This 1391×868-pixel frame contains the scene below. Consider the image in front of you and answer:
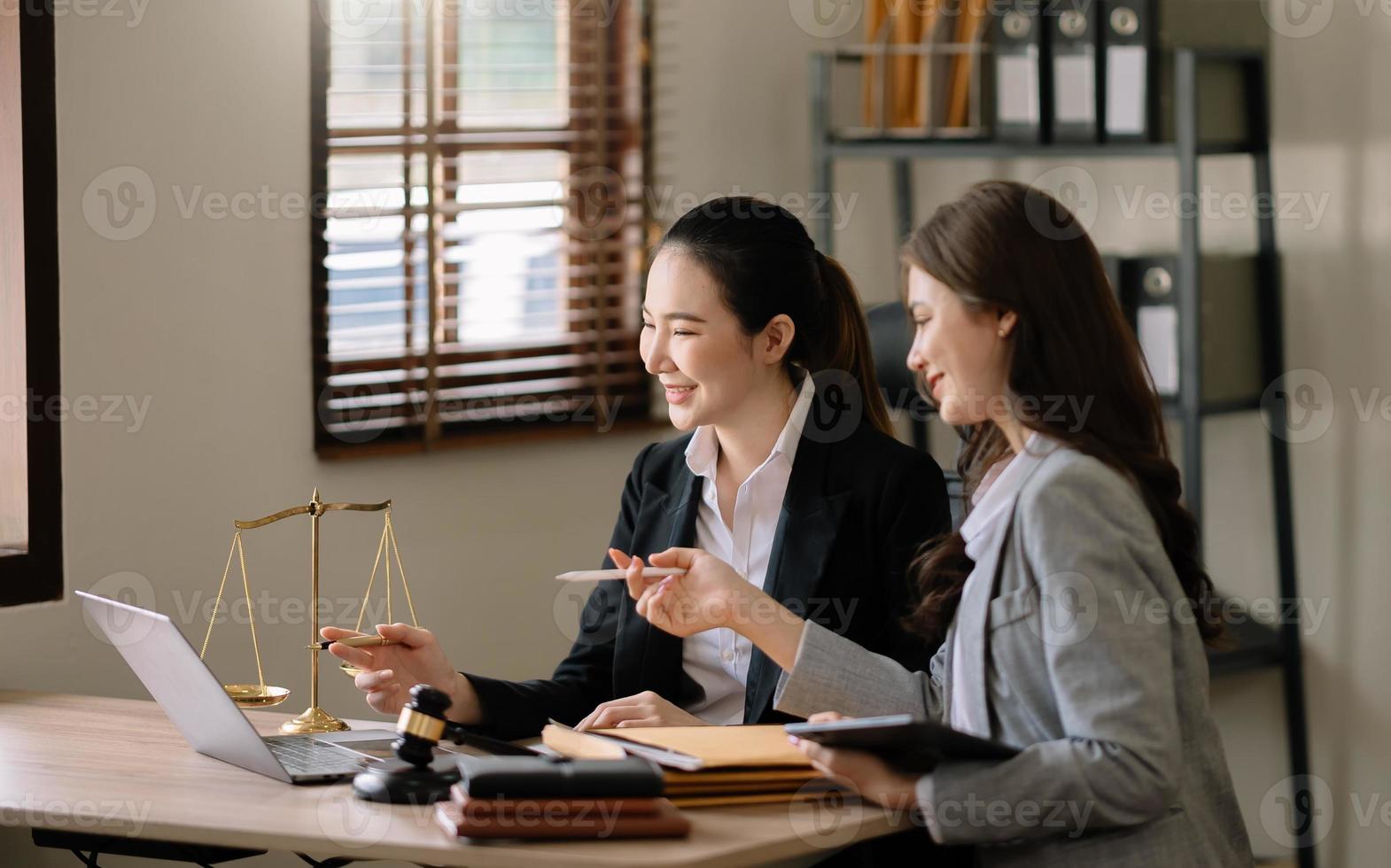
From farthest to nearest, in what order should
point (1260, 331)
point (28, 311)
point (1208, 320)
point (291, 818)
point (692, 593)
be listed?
point (1260, 331) → point (1208, 320) → point (28, 311) → point (692, 593) → point (291, 818)

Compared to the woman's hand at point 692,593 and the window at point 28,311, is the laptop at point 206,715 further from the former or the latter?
the window at point 28,311

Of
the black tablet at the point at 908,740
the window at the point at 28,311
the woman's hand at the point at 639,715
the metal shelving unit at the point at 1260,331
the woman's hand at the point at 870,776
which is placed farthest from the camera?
the metal shelving unit at the point at 1260,331

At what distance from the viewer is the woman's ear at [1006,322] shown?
5.62 feet

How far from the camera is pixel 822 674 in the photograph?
6.05ft

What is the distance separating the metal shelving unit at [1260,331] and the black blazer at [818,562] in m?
0.84

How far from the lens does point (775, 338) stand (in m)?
2.20

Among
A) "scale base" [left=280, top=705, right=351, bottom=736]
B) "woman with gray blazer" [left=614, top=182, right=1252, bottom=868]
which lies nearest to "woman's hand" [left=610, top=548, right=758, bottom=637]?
"woman with gray blazer" [left=614, top=182, right=1252, bottom=868]

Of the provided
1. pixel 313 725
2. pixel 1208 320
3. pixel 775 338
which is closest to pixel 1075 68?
pixel 1208 320

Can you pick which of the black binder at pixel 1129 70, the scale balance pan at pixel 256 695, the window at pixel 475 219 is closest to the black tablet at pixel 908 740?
the scale balance pan at pixel 256 695

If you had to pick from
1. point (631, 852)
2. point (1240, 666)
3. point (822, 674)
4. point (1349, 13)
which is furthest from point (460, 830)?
point (1349, 13)

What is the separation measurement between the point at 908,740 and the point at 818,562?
1.94 feet

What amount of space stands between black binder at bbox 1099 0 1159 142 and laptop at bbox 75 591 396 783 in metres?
1.81

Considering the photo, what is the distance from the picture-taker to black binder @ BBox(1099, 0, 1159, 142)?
9.31ft

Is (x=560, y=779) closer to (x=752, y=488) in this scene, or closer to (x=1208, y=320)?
(x=752, y=488)
